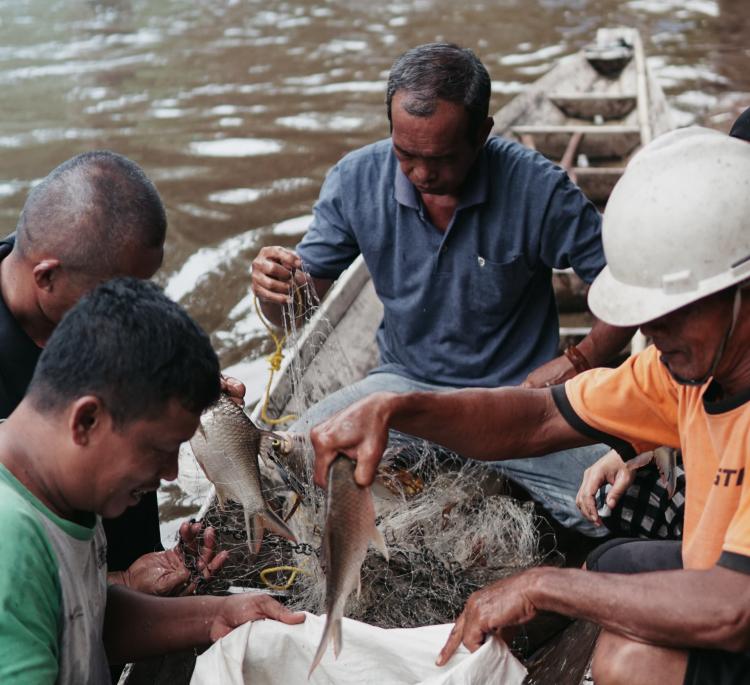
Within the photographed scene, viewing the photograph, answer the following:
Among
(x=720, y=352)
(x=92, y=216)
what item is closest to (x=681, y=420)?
(x=720, y=352)

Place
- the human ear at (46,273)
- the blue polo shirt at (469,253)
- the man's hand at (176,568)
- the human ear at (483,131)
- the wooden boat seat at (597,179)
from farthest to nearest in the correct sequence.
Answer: the wooden boat seat at (597,179), the blue polo shirt at (469,253), the human ear at (483,131), the man's hand at (176,568), the human ear at (46,273)

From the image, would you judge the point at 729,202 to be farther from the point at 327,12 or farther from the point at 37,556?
the point at 327,12

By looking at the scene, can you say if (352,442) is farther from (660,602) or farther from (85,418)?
(660,602)

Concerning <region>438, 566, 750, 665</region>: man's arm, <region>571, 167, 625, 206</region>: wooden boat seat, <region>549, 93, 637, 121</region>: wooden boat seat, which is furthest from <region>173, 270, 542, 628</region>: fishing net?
<region>549, 93, 637, 121</region>: wooden boat seat

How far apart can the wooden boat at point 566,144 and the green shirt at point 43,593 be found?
6.00 ft

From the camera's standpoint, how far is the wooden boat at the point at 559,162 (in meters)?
3.51

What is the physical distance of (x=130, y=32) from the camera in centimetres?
1694

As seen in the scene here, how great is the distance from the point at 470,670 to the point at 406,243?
2.32 m

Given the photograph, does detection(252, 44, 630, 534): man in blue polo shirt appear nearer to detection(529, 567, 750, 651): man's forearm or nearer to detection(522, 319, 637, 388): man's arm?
detection(522, 319, 637, 388): man's arm

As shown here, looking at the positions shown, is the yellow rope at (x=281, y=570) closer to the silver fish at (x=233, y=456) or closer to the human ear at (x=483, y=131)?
the silver fish at (x=233, y=456)

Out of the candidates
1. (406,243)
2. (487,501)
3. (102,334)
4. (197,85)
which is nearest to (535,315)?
(406,243)

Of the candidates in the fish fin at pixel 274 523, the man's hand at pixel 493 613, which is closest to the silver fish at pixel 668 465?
the man's hand at pixel 493 613

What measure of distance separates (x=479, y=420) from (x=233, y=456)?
0.86 meters

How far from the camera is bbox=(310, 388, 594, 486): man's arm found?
285 centimetres
